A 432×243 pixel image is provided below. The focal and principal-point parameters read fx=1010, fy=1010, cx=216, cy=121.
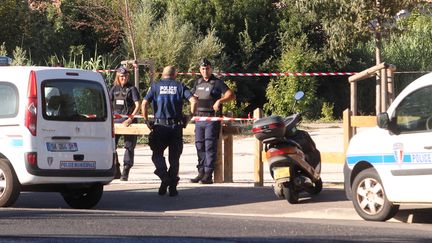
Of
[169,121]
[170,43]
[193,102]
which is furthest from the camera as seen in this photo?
[170,43]

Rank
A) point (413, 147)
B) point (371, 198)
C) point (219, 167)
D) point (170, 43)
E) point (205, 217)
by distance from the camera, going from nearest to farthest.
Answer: point (413, 147), point (371, 198), point (205, 217), point (219, 167), point (170, 43)

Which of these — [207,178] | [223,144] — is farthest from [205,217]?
[223,144]

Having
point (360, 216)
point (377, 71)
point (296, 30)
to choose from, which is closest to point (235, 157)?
point (377, 71)

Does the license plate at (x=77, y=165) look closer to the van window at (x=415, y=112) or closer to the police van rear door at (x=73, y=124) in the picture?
the police van rear door at (x=73, y=124)

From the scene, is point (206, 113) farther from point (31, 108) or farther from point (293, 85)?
point (293, 85)

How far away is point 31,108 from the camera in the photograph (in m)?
12.6

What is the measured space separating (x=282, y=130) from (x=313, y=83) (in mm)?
19231

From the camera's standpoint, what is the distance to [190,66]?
96.2ft

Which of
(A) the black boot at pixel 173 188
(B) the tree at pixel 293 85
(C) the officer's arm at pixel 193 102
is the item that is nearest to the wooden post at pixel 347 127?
(C) the officer's arm at pixel 193 102

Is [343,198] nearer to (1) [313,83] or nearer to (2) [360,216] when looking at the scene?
(2) [360,216]

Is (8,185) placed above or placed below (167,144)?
below

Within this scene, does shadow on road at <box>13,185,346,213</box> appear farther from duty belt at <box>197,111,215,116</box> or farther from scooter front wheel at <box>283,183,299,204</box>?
duty belt at <box>197,111,215,116</box>

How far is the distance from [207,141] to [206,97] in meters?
0.67

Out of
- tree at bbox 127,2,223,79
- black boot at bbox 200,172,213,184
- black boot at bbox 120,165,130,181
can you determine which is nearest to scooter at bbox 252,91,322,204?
black boot at bbox 200,172,213,184
